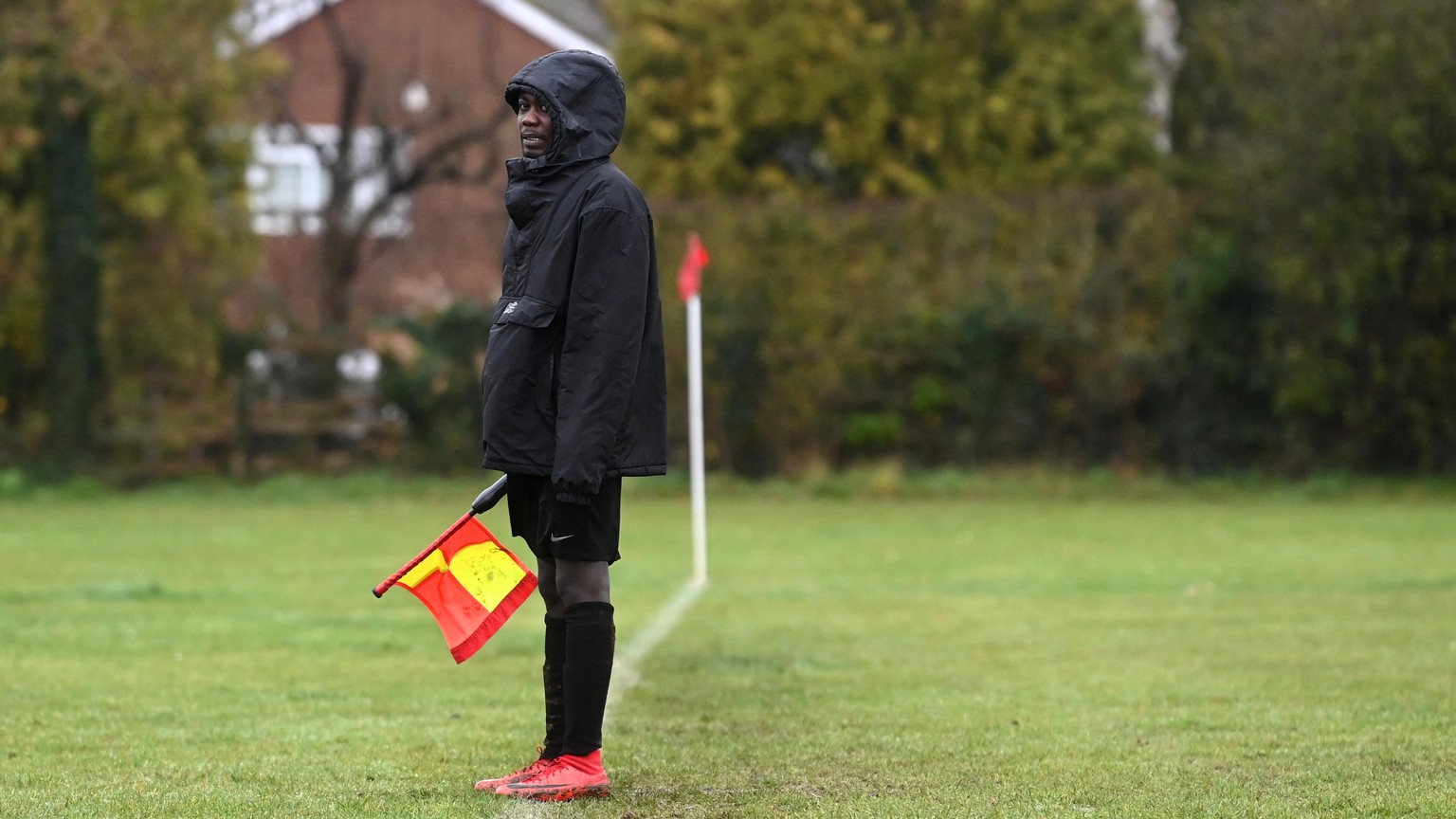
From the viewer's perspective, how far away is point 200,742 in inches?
260

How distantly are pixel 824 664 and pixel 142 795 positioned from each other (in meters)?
4.07

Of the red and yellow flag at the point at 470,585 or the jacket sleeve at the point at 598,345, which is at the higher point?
the jacket sleeve at the point at 598,345

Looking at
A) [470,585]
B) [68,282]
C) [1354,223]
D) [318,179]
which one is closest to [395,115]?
[318,179]

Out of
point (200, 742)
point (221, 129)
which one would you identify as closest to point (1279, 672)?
point (200, 742)

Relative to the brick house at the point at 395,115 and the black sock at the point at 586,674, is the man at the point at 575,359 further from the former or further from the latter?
the brick house at the point at 395,115

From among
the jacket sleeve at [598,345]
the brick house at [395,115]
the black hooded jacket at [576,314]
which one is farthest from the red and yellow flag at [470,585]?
the brick house at [395,115]

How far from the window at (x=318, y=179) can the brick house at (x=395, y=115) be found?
3cm

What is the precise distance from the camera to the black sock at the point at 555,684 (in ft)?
19.1

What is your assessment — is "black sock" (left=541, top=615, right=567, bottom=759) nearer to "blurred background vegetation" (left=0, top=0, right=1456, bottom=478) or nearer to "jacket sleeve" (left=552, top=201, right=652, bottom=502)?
"jacket sleeve" (left=552, top=201, right=652, bottom=502)

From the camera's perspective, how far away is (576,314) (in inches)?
216

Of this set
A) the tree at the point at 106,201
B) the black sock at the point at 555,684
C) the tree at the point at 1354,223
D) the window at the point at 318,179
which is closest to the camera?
the black sock at the point at 555,684

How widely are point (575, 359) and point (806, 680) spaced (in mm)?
3345

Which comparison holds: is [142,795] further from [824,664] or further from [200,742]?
[824,664]

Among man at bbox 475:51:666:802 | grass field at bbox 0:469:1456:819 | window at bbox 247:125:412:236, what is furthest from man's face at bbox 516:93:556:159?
window at bbox 247:125:412:236
